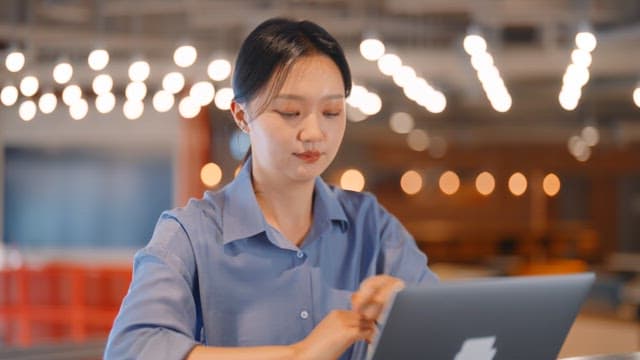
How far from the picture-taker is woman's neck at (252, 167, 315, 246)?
1.73 meters

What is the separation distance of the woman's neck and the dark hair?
16 centimetres

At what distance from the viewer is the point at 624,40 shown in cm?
1005

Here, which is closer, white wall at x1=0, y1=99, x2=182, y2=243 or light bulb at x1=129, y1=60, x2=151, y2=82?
light bulb at x1=129, y1=60, x2=151, y2=82

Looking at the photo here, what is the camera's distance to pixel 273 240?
168cm

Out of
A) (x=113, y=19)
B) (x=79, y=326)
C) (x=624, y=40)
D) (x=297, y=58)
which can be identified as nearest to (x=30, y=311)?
(x=79, y=326)

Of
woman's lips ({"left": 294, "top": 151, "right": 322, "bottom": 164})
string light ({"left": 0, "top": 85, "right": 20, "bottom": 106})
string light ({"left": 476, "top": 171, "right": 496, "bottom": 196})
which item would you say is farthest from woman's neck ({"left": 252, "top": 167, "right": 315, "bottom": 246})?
string light ({"left": 476, "top": 171, "right": 496, "bottom": 196})

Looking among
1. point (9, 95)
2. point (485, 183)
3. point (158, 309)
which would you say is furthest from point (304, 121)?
point (485, 183)

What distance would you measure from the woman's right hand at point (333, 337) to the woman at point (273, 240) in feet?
0.05

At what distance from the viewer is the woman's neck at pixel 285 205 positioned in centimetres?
173

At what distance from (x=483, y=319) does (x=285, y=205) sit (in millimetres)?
490

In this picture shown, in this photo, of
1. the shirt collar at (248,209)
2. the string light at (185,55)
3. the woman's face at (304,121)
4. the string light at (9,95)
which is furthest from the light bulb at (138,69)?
the woman's face at (304,121)

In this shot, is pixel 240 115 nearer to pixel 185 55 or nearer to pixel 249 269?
pixel 249 269

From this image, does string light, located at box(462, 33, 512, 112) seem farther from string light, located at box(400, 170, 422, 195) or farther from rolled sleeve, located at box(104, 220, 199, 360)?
string light, located at box(400, 170, 422, 195)

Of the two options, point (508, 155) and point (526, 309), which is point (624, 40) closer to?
point (526, 309)
